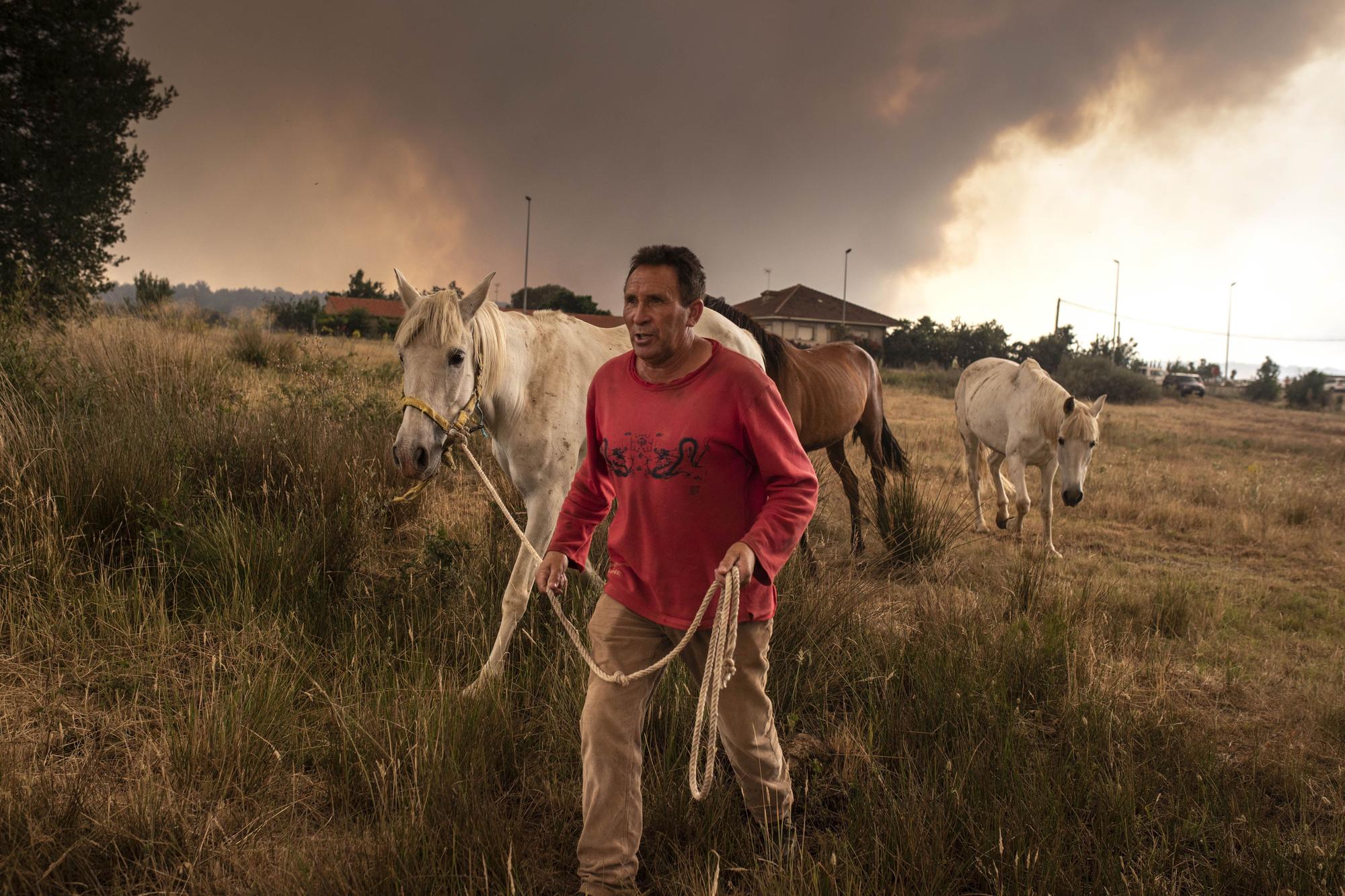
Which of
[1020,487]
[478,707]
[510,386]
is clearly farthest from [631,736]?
[1020,487]

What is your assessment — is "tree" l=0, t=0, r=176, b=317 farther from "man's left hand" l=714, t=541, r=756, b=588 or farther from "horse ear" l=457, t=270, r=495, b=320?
"man's left hand" l=714, t=541, r=756, b=588

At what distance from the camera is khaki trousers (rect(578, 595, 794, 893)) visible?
6.73 feet

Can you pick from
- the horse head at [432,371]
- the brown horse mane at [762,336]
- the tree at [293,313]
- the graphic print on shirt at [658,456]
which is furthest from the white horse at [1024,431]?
the tree at [293,313]

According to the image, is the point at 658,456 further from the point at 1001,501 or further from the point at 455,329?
the point at 1001,501

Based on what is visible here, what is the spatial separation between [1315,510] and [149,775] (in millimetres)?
12269

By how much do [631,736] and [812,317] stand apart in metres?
55.6

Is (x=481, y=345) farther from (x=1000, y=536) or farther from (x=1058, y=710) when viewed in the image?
(x=1000, y=536)

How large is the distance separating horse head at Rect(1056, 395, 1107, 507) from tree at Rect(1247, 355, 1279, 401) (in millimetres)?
50846

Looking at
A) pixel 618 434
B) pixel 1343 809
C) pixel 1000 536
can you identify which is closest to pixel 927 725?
pixel 1343 809

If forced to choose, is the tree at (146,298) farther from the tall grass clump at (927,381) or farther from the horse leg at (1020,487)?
the tall grass clump at (927,381)

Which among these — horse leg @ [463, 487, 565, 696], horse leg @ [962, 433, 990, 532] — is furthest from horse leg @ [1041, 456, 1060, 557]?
horse leg @ [463, 487, 565, 696]

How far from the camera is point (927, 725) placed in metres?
3.05

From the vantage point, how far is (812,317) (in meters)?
55.5

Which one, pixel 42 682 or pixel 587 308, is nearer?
pixel 42 682
